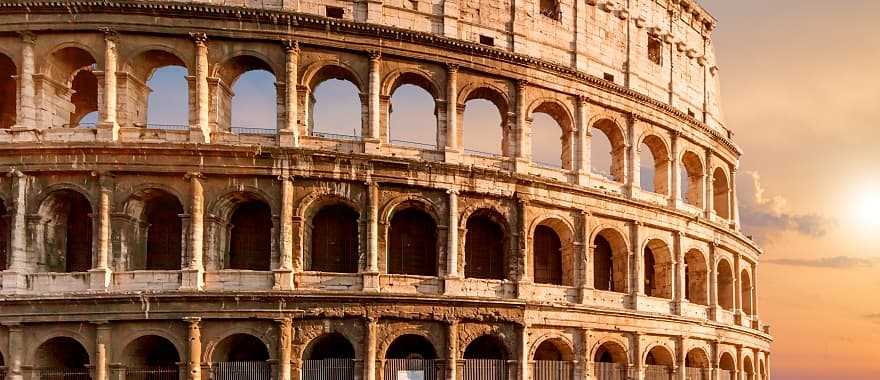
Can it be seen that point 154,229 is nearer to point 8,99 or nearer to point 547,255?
point 8,99

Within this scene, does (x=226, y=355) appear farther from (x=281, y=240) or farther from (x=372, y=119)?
(x=372, y=119)

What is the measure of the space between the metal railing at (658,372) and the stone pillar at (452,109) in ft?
29.1

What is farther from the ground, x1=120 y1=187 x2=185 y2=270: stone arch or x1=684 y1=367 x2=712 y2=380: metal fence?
x1=120 y1=187 x2=185 y2=270: stone arch

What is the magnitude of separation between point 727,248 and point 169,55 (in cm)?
1919

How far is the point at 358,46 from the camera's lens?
2370cm

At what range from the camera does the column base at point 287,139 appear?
74.5ft

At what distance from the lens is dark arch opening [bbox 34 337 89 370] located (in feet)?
71.3

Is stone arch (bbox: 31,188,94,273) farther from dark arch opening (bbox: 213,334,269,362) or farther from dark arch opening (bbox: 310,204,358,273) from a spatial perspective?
dark arch opening (bbox: 310,204,358,273)

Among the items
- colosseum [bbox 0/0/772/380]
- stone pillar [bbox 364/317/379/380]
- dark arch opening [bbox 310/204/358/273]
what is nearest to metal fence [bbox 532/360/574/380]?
colosseum [bbox 0/0/772/380]

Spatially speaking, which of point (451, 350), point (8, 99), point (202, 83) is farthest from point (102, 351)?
point (8, 99)

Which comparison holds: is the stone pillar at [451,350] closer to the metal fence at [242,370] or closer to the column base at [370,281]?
the column base at [370,281]

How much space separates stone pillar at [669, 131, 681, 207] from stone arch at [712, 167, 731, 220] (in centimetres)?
380

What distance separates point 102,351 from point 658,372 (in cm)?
1547

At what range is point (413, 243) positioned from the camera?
24266 millimetres
